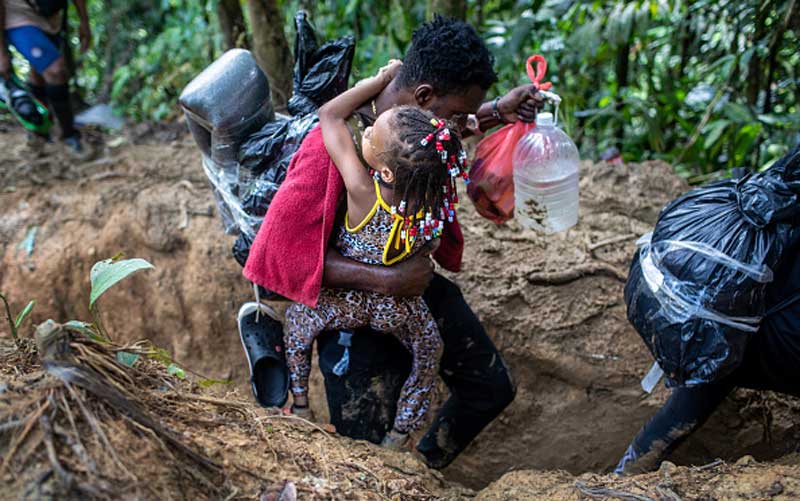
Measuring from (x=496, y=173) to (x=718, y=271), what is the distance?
0.85 m

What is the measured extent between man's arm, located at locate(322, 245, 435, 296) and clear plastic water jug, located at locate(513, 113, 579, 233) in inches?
20.5

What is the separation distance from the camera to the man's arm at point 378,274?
1.95 meters

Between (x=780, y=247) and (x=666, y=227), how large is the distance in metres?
0.30

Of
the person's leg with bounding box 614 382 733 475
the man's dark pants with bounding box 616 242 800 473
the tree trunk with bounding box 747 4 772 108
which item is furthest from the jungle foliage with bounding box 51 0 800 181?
the person's leg with bounding box 614 382 733 475

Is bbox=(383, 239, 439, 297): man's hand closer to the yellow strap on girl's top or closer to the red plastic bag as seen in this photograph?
the yellow strap on girl's top

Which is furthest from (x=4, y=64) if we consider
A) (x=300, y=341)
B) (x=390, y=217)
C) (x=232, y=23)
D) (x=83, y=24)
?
(x=390, y=217)

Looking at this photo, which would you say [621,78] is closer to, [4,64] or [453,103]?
[453,103]

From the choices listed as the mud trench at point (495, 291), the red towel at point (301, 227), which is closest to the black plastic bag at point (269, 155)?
the red towel at point (301, 227)

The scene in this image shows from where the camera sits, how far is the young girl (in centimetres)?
168

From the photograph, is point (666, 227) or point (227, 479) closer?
point (227, 479)

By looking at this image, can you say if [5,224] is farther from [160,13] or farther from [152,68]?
[160,13]

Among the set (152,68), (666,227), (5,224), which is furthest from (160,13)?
(666,227)

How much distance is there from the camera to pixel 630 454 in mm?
2273

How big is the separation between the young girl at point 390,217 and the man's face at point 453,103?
17 cm
